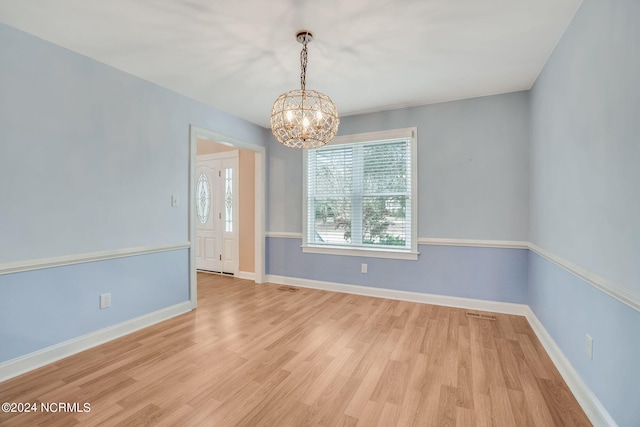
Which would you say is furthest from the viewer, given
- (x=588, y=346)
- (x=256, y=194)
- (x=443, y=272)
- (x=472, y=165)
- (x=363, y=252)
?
(x=256, y=194)

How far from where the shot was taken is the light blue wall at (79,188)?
7.07ft

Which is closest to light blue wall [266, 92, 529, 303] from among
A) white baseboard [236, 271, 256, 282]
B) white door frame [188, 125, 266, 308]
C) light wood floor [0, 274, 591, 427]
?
light wood floor [0, 274, 591, 427]

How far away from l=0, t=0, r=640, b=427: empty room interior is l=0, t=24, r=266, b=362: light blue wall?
2 centimetres

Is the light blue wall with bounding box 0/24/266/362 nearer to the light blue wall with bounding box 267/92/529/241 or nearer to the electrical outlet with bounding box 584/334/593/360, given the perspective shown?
the light blue wall with bounding box 267/92/529/241

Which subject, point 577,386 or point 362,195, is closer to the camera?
point 577,386

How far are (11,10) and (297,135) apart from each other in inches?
81.0

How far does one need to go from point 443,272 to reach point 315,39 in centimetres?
300

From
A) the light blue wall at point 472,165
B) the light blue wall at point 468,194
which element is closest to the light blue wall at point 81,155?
the light blue wall at point 468,194

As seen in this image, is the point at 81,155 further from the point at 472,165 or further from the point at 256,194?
the point at 472,165

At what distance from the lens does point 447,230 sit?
12.1 feet

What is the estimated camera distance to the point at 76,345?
8.12 ft

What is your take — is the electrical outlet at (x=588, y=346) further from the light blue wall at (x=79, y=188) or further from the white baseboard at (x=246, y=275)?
the white baseboard at (x=246, y=275)

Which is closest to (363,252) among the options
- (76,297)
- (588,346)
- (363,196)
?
(363,196)

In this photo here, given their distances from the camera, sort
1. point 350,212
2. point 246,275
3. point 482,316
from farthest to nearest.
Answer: point 246,275 → point 350,212 → point 482,316
